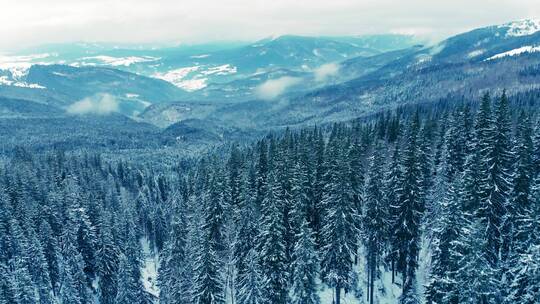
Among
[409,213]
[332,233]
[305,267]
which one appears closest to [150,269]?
[305,267]

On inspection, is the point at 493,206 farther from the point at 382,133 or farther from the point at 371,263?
the point at 382,133

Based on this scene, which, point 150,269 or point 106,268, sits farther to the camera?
point 150,269

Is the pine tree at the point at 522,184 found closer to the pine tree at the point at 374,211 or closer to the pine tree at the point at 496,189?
the pine tree at the point at 496,189

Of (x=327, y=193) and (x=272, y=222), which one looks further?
(x=327, y=193)

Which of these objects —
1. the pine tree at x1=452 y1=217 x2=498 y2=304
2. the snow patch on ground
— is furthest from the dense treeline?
the snow patch on ground

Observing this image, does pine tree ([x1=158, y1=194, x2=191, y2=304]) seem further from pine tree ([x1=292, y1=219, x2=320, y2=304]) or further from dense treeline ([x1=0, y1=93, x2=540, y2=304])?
pine tree ([x1=292, y1=219, x2=320, y2=304])

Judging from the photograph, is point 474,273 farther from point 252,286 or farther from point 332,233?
point 252,286

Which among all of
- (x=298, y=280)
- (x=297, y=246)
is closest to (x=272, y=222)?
(x=297, y=246)
